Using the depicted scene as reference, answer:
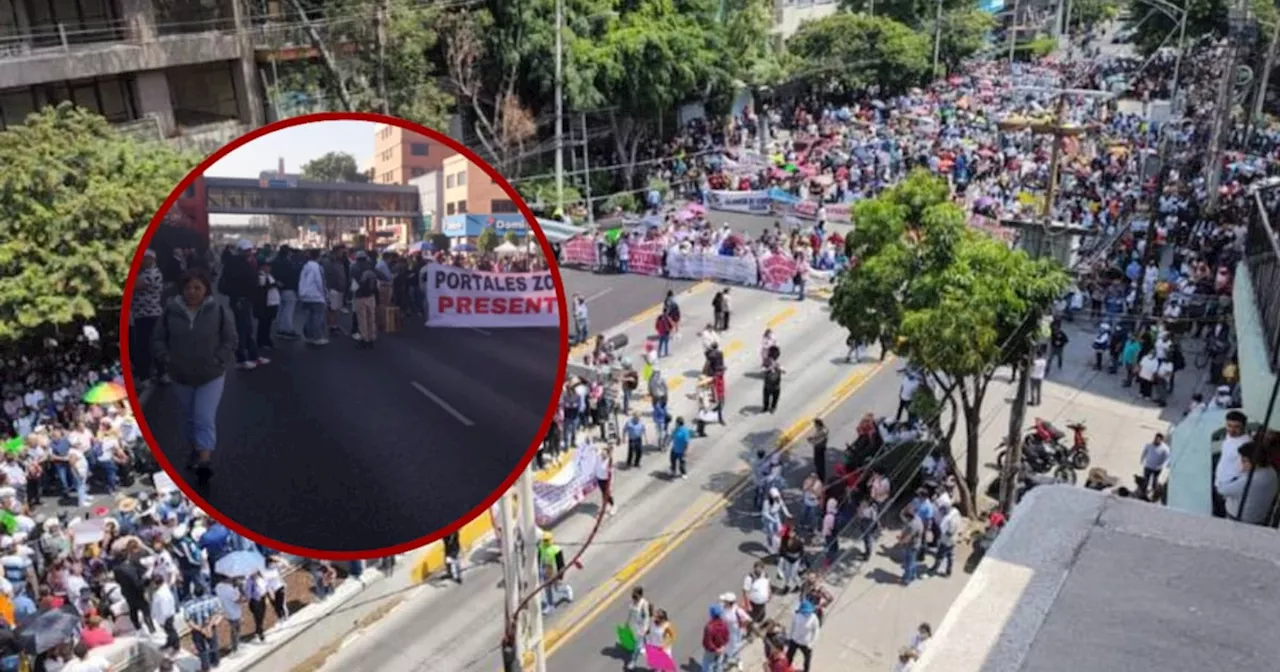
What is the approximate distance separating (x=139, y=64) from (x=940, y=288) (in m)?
23.8

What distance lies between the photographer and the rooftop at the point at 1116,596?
4402 millimetres

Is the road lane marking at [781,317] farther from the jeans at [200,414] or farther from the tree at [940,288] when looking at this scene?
the jeans at [200,414]

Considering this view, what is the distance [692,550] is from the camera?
17.1 meters

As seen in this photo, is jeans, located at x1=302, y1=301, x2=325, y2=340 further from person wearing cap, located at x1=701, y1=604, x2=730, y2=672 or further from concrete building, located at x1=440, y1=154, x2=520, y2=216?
person wearing cap, located at x1=701, y1=604, x2=730, y2=672

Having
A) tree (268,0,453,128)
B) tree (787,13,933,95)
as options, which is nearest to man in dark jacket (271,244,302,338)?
tree (268,0,453,128)

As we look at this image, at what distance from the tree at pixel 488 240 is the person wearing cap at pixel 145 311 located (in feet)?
3.71

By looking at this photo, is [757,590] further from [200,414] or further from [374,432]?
[200,414]

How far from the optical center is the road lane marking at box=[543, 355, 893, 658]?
15211 millimetres

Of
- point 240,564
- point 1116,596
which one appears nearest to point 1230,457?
point 1116,596

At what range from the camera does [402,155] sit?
4070 mm

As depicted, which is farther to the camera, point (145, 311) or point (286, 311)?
point (286, 311)

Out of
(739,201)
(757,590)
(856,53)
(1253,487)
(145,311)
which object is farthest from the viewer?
(856,53)

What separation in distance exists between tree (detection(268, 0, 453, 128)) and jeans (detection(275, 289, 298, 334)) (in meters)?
29.3

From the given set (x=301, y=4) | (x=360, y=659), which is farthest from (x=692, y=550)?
(x=301, y=4)
